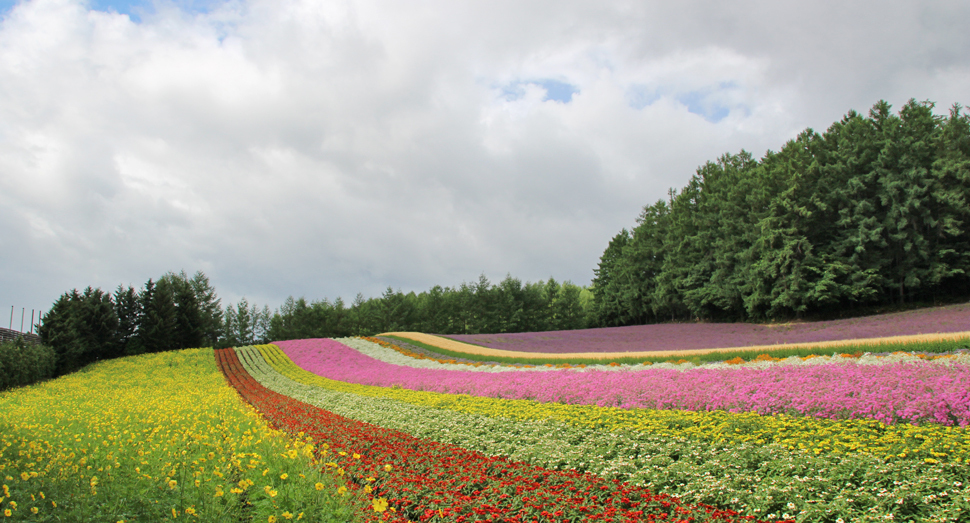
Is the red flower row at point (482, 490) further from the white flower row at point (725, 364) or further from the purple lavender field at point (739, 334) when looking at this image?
the purple lavender field at point (739, 334)

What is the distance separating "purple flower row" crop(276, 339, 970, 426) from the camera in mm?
6835

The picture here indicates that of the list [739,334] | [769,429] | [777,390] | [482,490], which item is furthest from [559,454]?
[739,334]

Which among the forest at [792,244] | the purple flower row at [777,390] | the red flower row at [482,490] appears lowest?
the red flower row at [482,490]

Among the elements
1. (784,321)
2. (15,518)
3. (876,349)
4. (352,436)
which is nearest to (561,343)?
(784,321)

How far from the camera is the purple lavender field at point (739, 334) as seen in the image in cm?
1886

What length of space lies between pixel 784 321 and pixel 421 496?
32099 millimetres

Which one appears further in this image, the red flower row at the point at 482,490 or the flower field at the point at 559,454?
the red flower row at the point at 482,490

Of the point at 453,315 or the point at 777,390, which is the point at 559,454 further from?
the point at 453,315

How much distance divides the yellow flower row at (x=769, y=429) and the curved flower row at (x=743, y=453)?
0.02 metres

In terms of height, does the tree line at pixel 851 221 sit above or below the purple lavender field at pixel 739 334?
above

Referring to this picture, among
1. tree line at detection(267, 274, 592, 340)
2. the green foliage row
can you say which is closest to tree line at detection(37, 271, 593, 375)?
tree line at detection(267, 274, 592, 340)

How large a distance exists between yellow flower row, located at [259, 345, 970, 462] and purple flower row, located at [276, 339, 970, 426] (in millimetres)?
517

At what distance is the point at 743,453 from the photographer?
5.64 m

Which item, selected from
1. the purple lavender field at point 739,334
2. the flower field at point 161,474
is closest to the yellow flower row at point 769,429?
the flower field at point 161,474
